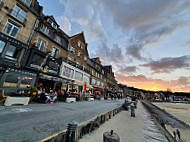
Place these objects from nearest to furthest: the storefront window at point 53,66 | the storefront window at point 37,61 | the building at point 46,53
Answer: the storefront window at point 37,61
the building at point 46,53
the storefront window at point 53,66

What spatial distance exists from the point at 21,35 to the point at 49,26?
17.1ft

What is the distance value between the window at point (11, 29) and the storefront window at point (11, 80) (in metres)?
5.52

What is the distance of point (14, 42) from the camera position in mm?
10602

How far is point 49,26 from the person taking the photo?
594 inches

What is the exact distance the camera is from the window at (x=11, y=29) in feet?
34.2

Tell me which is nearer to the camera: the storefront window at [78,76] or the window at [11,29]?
the window at [11,29]

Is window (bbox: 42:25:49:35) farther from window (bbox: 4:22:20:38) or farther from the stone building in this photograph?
the stone building

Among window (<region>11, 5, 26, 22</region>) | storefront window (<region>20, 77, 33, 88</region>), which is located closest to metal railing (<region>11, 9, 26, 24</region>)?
window (<region>11, 5, 26, 22</region>)

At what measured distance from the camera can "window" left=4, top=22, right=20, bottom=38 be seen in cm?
1042

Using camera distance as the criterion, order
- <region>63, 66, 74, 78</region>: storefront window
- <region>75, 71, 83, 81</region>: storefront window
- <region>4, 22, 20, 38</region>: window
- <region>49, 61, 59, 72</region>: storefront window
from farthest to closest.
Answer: <region>75, 71, 83, 81</region>: storefront window < <region>63, 66, 74, 78</region>: storefront window < <region>49, 61, 59, 72</region>: storefront window < <region>4, 22, 20, 38</region>: window

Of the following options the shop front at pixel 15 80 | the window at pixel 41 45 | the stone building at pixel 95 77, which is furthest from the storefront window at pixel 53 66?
the stone building at pixel 95 77

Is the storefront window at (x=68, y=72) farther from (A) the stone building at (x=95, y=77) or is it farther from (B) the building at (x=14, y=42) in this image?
(A) the stone building at (x=95, y=77)

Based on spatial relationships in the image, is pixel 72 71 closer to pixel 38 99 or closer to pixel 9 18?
pixel 38 99

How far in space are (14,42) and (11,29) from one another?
6.13ft
